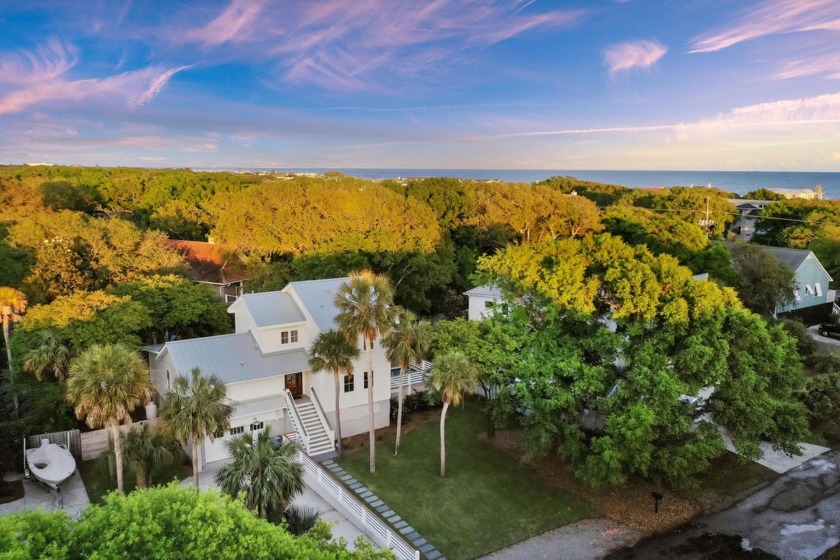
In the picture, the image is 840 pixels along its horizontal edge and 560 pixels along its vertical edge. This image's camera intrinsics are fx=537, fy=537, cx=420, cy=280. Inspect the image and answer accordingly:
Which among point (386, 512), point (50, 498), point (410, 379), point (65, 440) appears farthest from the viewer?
point (410, 379)

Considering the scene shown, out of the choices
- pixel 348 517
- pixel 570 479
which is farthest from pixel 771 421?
pixel 348 517

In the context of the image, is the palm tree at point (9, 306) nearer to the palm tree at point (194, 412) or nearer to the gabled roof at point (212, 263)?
the palm tree at point (194, 412)

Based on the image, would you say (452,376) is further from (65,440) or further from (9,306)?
(9,306)

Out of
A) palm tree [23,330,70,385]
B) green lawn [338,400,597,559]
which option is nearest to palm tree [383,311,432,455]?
green lawn [338,400,597,559]

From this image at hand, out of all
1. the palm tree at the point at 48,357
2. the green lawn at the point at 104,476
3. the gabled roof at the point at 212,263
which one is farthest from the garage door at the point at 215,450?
the gabled roof at the point at 212,263

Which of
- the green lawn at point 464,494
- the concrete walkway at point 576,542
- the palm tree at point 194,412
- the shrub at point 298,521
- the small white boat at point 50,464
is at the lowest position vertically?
the green lawn at point 464,494

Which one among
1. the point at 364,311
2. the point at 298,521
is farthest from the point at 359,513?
the point at 364,311
